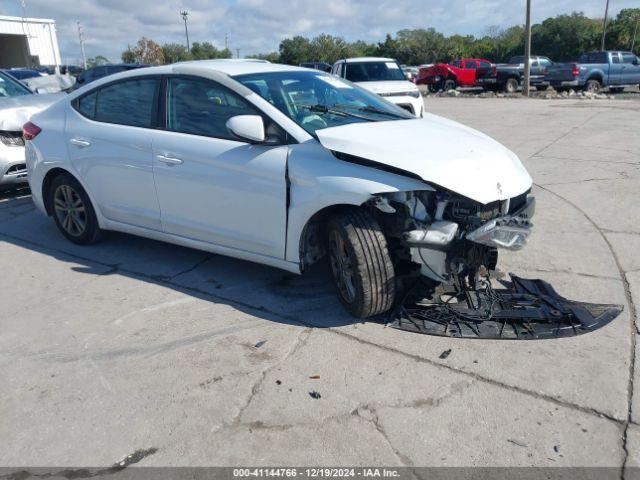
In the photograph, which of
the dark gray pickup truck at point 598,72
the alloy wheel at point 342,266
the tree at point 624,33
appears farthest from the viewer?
the tree at point 624,33

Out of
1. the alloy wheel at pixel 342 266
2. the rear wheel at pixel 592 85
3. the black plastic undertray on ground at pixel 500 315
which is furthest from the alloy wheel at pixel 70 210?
the rear wheel at pixel 592 85

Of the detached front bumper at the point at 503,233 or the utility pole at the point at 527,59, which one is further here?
the utility pole at the point at 527,59

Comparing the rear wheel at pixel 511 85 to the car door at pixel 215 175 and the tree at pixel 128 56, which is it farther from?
the tree at pixel 128 56

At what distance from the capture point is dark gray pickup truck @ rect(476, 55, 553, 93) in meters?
26.4

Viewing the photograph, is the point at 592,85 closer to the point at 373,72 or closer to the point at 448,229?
the point at 373,72

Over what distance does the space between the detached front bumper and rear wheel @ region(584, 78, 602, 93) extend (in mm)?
24368

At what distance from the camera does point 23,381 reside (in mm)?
3400

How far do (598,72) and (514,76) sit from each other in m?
3.58

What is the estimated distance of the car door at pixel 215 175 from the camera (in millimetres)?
4055

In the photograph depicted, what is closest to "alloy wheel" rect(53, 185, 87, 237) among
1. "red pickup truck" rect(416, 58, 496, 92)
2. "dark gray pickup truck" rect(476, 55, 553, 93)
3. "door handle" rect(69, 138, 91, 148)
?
"door handle" rect(69, 138, 91, 148)

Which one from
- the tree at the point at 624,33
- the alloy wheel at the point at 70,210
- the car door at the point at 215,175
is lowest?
the alloy wheel at the point at 70,210

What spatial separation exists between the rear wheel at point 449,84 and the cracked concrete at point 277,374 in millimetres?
26651

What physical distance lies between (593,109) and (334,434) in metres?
17.5

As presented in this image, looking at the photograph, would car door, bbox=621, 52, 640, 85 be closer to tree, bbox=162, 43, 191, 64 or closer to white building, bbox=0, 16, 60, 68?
white building, bbox=0, 16, 60, 68
